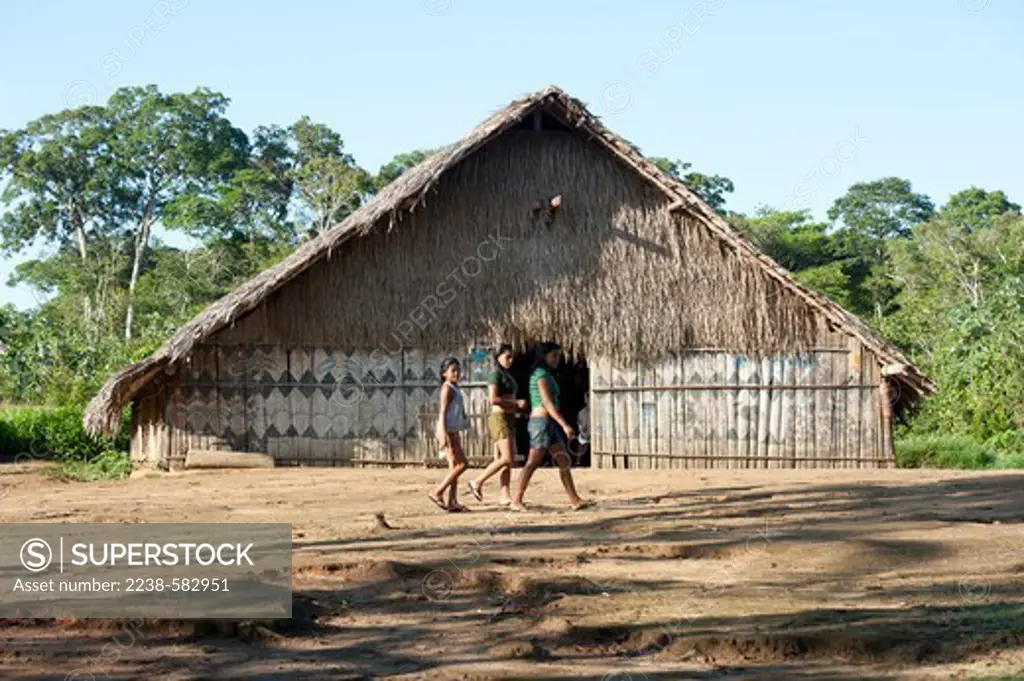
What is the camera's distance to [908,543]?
850 cm

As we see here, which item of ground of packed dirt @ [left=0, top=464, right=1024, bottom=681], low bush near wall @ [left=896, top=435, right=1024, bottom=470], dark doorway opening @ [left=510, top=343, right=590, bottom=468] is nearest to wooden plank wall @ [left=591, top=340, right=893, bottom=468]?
dark doorway opening @ [left=510, top=343, right=590, bottom=468]

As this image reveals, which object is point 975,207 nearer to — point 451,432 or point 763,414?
point 763,414

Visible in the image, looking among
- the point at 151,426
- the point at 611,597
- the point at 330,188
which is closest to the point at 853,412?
the point at 151,426

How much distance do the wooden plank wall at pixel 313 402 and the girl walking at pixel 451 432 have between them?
586 cm

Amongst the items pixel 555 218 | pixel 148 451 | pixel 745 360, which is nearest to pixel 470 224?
pixel 555 218

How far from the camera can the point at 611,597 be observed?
6.87 m

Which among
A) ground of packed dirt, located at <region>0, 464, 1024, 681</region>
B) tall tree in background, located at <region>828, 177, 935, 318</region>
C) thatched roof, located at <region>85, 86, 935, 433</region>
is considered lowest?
ground of packed dirt, located at <region>0, 464, 1024, 681</region>

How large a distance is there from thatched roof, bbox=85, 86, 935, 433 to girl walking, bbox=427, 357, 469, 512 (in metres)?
5.50

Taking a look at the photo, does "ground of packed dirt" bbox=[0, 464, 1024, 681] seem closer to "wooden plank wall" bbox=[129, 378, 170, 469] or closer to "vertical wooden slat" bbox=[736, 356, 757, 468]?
"wooden plank wall" bbox=[129, 378, 170, 469]

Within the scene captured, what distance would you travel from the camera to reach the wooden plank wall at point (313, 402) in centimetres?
1689

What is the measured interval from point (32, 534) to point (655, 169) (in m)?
9.78

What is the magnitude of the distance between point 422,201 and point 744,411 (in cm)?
500

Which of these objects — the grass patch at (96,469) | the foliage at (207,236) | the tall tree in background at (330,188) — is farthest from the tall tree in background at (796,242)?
the grass patch at (96,469)

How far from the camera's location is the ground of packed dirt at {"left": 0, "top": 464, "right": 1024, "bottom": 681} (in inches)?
217
